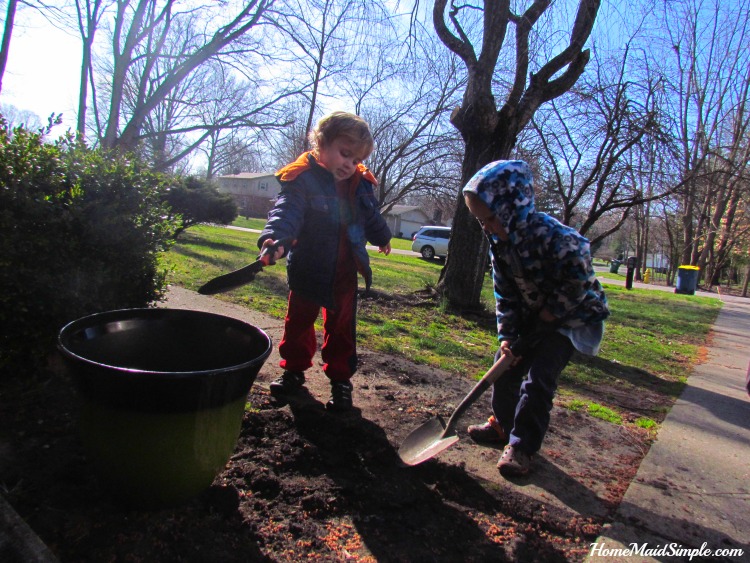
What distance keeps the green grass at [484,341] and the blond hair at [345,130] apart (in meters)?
1.41

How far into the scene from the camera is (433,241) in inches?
906

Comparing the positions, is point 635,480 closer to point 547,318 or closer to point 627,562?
point 627,562

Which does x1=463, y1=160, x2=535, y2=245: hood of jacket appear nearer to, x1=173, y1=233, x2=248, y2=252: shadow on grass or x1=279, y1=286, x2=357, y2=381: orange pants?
x1=279, y1=286, x2=357, y2=381: orange pants

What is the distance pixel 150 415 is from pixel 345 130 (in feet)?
5.75

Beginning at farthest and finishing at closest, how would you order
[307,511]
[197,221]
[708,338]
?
[197,221] < [708,338] < [307,511]

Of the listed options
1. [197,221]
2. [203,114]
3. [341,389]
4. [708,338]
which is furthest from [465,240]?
[203,114]

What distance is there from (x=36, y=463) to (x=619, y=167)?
10.00 metres

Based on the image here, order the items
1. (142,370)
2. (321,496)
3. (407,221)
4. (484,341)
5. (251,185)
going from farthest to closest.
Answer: (251,185) < (407,221) < (484,341) < (321,496) < (142,370)

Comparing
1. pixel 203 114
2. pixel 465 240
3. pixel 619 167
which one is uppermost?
pixel 203 114

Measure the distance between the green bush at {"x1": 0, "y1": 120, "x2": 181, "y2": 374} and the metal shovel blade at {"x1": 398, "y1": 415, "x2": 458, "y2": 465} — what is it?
69.6 inches

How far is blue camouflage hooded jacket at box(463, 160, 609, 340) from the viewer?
7.24ft

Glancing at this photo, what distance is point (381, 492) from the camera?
1.94 metres

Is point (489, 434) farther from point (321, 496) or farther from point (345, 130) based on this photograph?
point (345, 130)

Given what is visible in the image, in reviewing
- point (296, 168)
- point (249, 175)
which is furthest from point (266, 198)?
point (296, 168)
